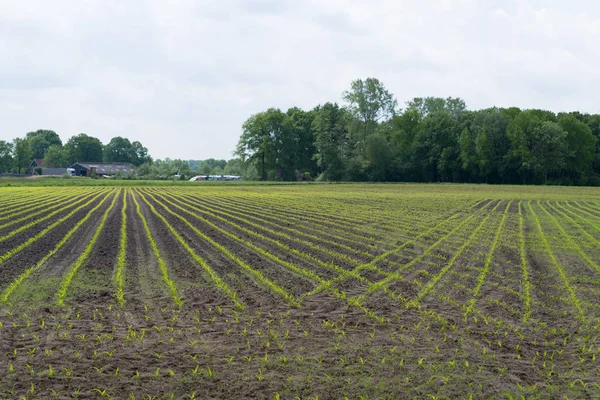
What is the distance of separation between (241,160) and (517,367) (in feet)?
329

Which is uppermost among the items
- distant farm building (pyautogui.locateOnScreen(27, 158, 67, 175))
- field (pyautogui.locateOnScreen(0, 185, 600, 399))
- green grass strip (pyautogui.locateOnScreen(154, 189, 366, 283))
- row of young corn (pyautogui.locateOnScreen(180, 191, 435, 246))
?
distant farm building (pyautogui.locateOnScreen(27, 158, 67, 175))

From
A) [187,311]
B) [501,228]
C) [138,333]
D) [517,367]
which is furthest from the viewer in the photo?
[501,228]

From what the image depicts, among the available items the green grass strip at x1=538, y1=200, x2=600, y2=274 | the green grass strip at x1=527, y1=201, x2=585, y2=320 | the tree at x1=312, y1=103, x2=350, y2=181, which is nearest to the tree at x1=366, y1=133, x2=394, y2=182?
the tree at x1=312, y1=103, x2=350, y2=181

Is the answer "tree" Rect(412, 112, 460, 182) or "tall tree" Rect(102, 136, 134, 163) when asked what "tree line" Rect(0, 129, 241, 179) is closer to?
"tall tree" Rect(102, 136, 134, 163)

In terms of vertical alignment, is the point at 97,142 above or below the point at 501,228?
above

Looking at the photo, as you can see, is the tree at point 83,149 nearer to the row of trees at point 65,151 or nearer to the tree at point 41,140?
the row of trees at point 65,151

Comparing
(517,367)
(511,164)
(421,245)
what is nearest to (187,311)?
(517,367)

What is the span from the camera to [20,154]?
138500 mm

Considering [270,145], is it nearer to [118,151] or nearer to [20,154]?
[20,154]

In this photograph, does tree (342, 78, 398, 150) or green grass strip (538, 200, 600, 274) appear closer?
green grass strip (538, 200, 600, 274)

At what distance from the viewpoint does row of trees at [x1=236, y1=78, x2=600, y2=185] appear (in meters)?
83.0

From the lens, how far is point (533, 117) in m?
85.9

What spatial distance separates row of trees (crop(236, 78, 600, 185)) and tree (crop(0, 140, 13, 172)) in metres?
→ 70.1

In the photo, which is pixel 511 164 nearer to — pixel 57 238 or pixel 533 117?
pixel 533 117
